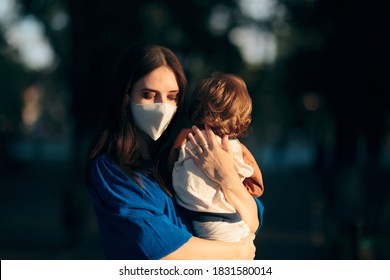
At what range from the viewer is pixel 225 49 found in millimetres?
15680

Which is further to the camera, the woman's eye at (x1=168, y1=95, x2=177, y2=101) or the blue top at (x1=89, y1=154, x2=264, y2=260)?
the woman's eye at (x1=168, y1=95, x2=177, y2=101)

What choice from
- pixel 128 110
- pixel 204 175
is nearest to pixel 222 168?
pixel 204 175

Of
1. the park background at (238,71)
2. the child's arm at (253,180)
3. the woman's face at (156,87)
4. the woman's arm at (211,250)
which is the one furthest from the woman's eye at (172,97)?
the park background at (238,71)

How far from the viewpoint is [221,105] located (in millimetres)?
2125

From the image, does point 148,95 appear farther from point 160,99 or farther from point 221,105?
point 221,105

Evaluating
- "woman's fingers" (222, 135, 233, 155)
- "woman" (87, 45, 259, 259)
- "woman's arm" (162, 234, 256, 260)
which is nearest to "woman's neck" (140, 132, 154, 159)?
"woman" (87, 45, 259, 259)

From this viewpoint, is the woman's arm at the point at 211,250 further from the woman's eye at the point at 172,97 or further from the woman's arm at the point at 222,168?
the woman's eye at the point at 172,97

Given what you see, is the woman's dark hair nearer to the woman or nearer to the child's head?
the woman

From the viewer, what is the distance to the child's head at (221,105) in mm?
2129

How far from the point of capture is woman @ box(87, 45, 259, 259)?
79.1 inches

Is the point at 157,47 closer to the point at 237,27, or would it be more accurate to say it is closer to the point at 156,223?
the point at 156,223

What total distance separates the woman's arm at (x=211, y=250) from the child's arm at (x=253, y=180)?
0.22 meters

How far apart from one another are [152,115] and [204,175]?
1.00ft

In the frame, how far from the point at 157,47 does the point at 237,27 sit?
14.0 metres
